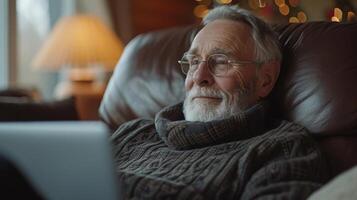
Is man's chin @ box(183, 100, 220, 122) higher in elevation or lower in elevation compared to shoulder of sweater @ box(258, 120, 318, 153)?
lower

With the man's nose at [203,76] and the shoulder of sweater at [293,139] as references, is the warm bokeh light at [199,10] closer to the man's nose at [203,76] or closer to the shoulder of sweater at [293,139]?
the man's nose at [203,76]

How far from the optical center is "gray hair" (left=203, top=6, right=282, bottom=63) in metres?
1.37

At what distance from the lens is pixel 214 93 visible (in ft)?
4.50

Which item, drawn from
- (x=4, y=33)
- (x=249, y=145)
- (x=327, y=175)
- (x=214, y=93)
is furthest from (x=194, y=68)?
(x=4, y=33)

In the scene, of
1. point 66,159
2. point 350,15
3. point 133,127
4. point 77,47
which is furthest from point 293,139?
point 77,47

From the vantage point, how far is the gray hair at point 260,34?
4.49 feet

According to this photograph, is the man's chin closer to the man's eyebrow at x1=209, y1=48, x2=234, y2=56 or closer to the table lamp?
the man's eyebrow at x1=209, y1=48, x2=234, y2=56

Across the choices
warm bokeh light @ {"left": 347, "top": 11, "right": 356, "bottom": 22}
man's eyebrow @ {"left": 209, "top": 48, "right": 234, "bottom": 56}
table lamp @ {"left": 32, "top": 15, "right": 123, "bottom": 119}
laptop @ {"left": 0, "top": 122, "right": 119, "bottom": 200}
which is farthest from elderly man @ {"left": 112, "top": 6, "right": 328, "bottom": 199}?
table lamp @ {"left": 32, "top": 15, "right": 123, "bottom": 119}

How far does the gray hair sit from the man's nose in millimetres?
136

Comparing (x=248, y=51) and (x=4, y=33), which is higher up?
(x=248, y=51)

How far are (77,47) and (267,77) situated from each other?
5.91ft

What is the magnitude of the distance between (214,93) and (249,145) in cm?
23

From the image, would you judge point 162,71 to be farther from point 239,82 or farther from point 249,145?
point 249,145

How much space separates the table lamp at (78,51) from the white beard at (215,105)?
1599 millimetres
